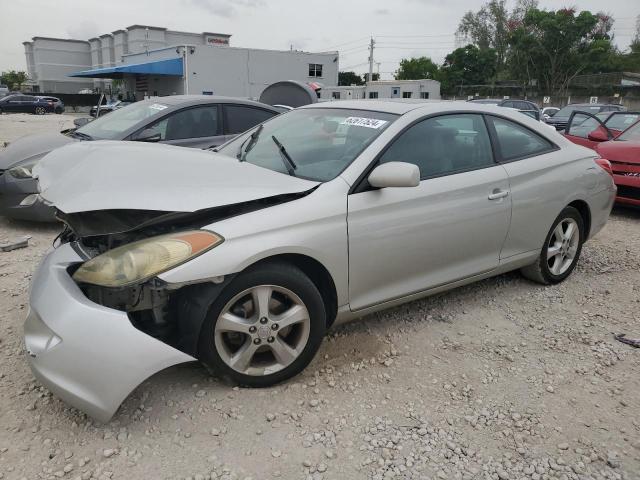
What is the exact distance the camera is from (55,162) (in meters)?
3.09

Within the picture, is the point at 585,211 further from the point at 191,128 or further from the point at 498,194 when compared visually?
the point at 191,128

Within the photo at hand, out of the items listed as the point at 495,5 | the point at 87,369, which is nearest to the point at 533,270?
the point at 87,369

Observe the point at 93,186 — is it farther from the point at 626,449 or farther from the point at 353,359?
the point at 626,449

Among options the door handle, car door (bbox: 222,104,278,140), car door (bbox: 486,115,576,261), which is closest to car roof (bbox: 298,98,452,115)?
car door (bbox: 486,115,576,261)

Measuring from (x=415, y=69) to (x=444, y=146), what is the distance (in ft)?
273

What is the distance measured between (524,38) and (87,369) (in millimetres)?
58176

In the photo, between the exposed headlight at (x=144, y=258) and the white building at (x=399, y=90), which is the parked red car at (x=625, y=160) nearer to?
the exposed headlight at (x=144, y=258)

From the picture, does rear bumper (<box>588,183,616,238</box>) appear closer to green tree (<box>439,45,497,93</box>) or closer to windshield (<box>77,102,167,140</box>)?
windshield (<box>77,102,167,140</box>)

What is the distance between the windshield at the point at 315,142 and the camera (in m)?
3.14

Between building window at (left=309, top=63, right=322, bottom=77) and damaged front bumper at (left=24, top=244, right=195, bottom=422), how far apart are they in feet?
142

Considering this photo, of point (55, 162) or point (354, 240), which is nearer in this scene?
point (354, 240)

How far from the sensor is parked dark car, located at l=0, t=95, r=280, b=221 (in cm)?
533

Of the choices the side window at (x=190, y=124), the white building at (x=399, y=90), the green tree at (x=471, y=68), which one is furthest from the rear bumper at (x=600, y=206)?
the green tree at (x=471, y=68)

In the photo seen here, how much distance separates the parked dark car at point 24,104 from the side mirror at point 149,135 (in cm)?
3885
